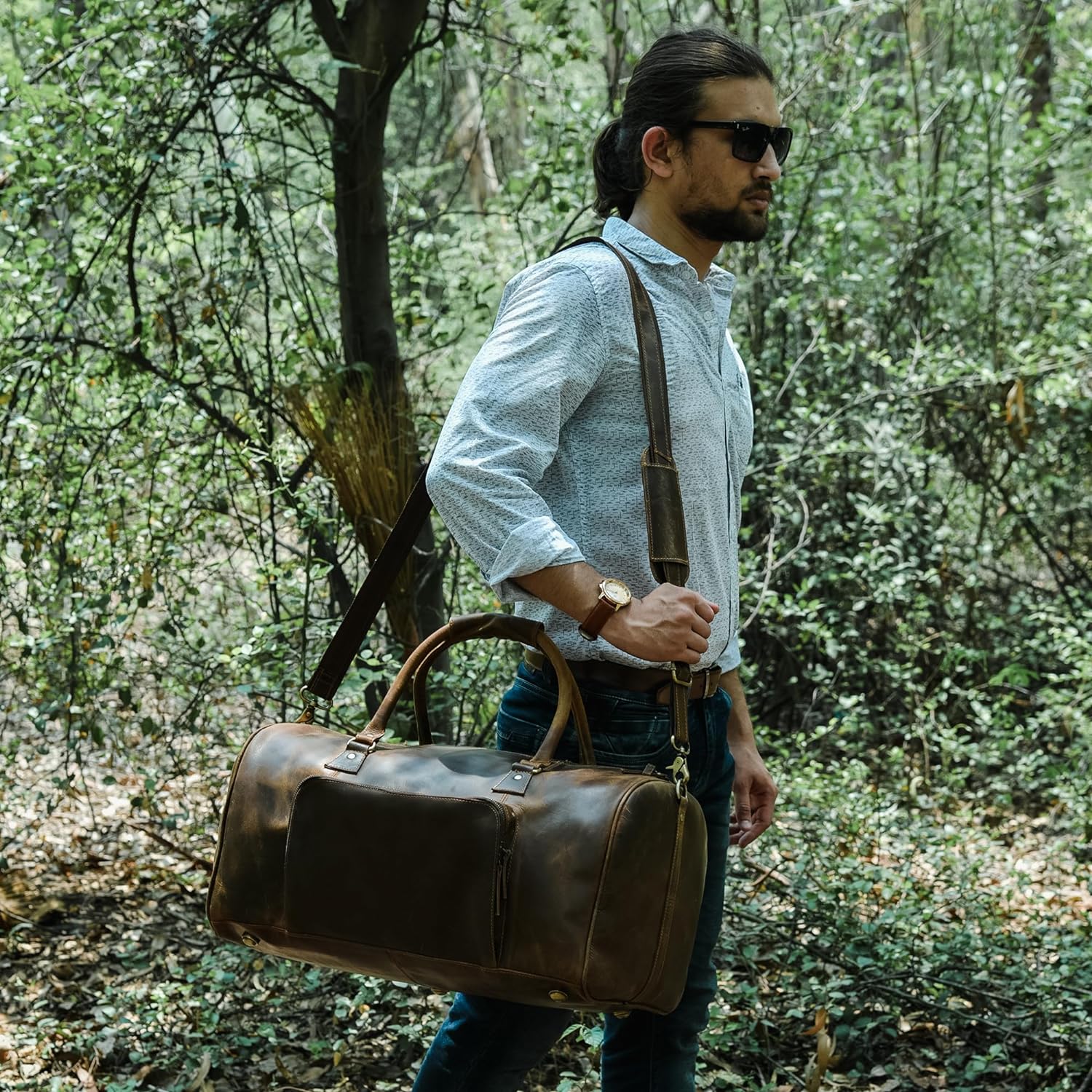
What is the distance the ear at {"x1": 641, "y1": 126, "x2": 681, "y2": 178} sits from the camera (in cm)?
201

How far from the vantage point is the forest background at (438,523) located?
10.5ft

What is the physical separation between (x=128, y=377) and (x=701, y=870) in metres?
2.74

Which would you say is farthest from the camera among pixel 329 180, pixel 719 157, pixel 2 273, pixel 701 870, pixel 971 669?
pixel 971 669

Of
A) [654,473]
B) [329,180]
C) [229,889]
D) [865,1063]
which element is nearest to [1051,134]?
[329,180]

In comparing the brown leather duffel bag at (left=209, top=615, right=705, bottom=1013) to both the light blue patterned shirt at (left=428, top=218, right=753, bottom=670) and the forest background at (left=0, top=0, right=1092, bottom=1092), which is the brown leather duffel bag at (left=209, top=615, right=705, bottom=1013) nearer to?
the light blue patterned shirt at (left=428, top=218, right=753, bottom=670)

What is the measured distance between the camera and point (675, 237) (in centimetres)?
203

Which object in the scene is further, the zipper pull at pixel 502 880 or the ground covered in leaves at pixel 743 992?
the ground covered in leaves at pixel 743 992

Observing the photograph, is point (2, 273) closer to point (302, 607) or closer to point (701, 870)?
point (302, 607)

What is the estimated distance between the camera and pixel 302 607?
4.02 metres

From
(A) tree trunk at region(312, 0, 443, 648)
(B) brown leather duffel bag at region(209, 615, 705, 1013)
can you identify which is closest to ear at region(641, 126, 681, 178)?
(B) brown leather duffel bag at region(209, 615, 705, 1013)

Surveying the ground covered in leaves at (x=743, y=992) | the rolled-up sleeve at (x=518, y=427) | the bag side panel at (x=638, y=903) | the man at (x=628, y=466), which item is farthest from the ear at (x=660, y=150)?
the ground covered in leaves at (x=743, y=992)

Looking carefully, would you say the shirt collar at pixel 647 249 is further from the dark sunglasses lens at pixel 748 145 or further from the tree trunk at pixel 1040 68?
the tree trunk at pixel 1040 68

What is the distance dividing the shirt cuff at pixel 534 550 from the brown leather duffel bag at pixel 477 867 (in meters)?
0.10

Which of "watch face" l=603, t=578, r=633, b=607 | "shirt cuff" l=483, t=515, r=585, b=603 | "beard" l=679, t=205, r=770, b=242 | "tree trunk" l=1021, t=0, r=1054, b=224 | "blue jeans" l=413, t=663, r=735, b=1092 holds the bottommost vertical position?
"blue jeans" l=413, t=663, r=735, b=1092
